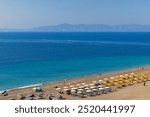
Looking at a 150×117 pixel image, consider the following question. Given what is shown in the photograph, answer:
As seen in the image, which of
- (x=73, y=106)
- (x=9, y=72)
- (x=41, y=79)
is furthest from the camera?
(x=9, y=72)

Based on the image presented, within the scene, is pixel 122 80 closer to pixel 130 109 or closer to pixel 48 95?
pixel 48 95

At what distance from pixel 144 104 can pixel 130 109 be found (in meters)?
0.23

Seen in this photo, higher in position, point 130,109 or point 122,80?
point 130,109

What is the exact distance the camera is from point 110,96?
77.4 feet

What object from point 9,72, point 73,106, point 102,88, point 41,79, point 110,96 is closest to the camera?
point 73,106

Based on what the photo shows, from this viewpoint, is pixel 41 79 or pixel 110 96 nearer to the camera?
pixel 110 96

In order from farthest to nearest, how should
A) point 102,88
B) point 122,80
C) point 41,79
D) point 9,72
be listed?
1. point 9,72
2. point 41,79
3. point 122,80
4. point 102,88

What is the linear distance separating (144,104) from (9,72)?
42788mm

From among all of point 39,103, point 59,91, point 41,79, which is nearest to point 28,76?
point 41,79

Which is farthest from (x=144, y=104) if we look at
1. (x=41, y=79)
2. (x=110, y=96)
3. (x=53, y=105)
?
(x=41, y=79)

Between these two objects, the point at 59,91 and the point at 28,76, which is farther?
the point at 28,76

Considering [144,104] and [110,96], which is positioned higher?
[144,104]

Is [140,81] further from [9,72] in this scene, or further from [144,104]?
[144,104]

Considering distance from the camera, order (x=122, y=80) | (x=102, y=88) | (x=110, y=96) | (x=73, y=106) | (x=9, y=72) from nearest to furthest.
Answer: (x=73, y=106), (x=110, y=96), (x=102, y=88), (x=122, y=80), (x=9, y=72)
